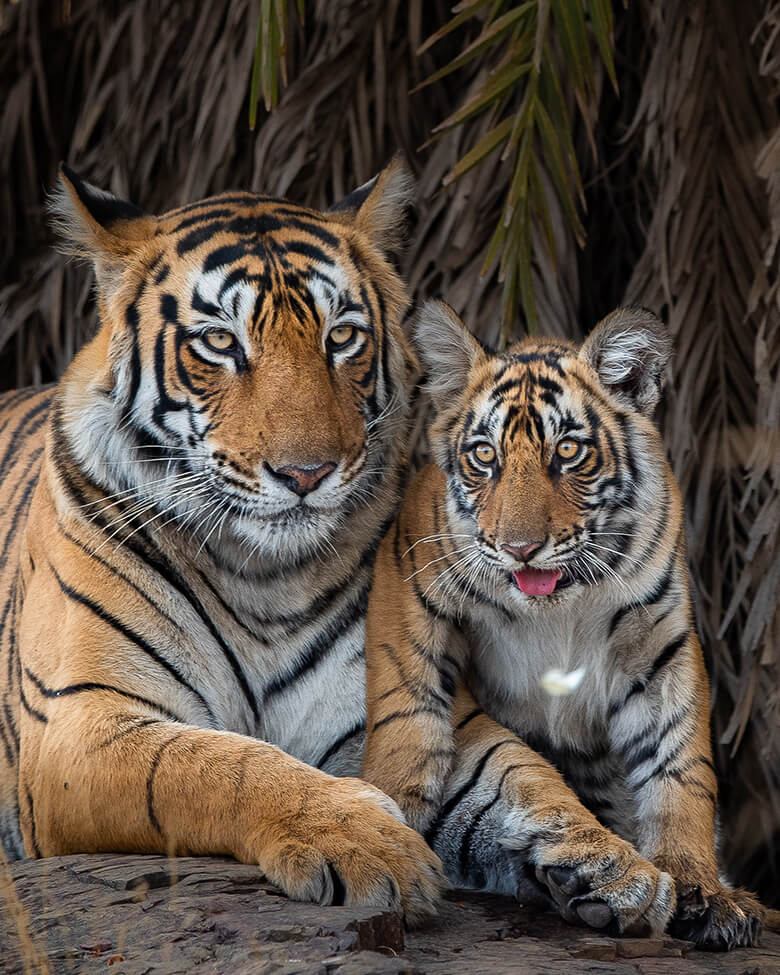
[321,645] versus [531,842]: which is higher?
[321,645]

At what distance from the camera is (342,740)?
10.4 ft

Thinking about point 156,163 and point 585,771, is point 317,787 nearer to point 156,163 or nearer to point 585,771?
point 585,771

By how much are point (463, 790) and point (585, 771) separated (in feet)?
→ 1.03

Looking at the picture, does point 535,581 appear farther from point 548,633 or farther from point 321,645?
point 321,645

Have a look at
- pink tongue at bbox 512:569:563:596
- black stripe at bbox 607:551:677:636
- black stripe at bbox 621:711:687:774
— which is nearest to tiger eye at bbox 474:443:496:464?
pink tongue at bbox 512:569:563:596

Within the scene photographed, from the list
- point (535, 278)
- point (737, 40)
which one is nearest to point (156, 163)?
point (535, 278)

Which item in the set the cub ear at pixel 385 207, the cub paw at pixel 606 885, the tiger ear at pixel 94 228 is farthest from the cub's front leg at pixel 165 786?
the cub ear at pixel 385 207

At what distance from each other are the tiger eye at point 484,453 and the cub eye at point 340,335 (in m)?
0.45

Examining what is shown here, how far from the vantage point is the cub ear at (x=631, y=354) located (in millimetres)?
2838

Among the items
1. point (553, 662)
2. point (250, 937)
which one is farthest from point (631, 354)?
point (250, 937)

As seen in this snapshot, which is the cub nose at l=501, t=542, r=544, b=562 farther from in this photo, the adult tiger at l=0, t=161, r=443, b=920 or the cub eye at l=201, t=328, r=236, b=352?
the cub eye at l=201, t=328, r=236, b=352

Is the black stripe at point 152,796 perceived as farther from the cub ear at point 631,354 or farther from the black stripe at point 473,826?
the cub ear at point 631,354

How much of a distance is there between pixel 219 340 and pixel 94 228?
0.40 m

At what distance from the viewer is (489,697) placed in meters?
3.06
